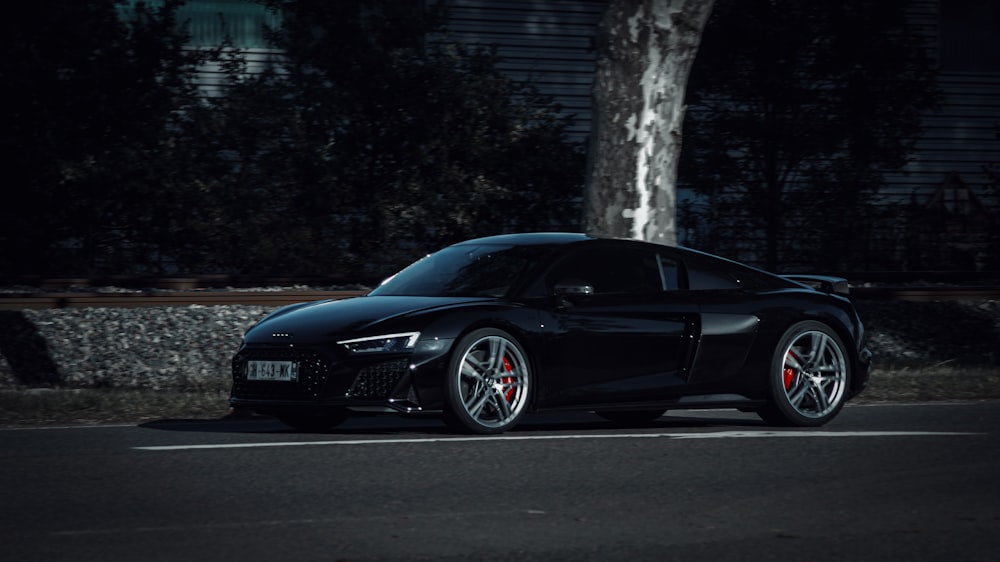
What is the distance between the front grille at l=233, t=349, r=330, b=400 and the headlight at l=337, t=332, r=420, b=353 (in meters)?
0.18

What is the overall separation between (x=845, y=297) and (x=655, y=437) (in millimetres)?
2374

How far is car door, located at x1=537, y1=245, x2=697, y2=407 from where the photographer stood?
9688mm

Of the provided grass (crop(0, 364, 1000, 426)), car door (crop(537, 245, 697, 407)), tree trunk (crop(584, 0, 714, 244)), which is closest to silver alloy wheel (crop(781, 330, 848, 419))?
car door (crop(537, 245, 697, 407))

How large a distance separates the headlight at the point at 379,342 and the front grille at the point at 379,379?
3.8 inches

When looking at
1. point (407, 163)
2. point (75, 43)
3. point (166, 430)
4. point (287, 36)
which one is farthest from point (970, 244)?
point (166, 430)

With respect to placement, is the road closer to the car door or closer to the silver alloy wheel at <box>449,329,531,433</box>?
the silver alloy wheel at <box>449,329,531,433</box>

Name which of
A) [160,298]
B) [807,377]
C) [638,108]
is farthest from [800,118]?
[807,377]

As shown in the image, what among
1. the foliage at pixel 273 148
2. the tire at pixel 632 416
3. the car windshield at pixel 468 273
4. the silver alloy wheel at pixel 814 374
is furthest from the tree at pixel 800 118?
the car windshield at pixel 468 273

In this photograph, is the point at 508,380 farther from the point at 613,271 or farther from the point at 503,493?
the point at 503,493

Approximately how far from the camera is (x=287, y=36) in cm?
2353

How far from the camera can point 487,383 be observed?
30.8 feet

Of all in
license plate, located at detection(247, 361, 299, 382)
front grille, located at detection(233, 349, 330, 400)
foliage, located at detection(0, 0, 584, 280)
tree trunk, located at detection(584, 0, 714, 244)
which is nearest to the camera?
front grille, located at detection(233, 349, 330, 400)

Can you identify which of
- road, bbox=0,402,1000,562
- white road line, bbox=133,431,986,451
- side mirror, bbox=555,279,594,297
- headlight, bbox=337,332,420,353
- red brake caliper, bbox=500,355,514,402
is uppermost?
side mirror, bbox=555,279,594,297

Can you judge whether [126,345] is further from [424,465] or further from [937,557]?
[937,557]
